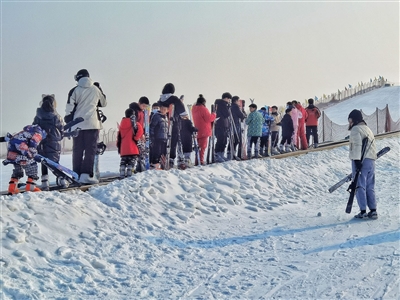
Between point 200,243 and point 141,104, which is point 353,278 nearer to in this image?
point 200,243

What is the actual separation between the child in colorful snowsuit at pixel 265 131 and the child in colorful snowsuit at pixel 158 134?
5552mm

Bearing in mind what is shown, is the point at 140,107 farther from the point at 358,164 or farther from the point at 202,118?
the point at 358,164

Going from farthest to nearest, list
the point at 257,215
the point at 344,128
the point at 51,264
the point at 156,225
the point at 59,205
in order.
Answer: the point at 344,128, the point at 257,215, the point at 156,225, the point at 59,205, the point at 51,264

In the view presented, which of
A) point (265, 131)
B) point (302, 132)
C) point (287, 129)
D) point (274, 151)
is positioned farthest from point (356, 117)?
point (302, 132)

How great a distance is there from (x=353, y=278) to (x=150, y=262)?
236 centimetres

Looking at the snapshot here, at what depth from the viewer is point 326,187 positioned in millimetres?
13266

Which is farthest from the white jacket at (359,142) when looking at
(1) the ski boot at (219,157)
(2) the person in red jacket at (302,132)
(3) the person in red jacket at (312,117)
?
(3) the person in red jacket at (312,117)

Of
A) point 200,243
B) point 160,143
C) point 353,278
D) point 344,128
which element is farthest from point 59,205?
point 344,128

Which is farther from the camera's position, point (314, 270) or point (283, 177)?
point (283, 177)

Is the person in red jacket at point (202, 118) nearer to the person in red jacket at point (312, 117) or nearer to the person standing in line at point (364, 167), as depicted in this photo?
the person standing in line at point (364, 167)

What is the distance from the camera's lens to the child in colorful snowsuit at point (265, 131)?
1612cm

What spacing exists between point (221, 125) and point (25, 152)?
22.1 ft

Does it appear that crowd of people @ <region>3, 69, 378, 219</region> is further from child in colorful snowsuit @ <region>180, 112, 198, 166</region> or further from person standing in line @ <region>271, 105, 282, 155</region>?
person standing in line @ <region>271, 105, 282, 155</region>

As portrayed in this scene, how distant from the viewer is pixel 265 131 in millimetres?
16125
